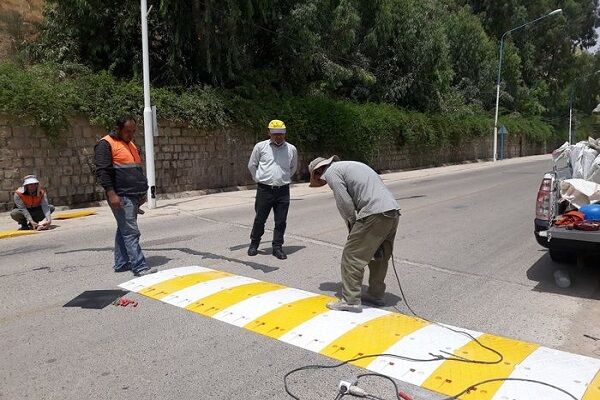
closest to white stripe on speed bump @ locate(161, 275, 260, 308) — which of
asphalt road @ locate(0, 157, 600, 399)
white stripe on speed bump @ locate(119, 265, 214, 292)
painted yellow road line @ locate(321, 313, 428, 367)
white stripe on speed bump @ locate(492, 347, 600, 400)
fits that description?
asphalt road @ locate(0, 157, 600, 399)

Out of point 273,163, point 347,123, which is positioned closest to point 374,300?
point 273,163

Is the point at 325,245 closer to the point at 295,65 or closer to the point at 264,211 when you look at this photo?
the point at 264,211

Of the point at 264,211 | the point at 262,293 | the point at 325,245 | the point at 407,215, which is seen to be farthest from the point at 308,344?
the point at 407,215

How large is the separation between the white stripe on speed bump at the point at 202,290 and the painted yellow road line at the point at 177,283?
87 millimetres

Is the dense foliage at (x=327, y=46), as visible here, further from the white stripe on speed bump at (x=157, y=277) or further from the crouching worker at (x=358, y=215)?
the crouching worker at (x=358, y=215)

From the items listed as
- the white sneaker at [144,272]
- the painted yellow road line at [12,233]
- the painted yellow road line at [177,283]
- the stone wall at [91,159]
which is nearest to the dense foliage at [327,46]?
the stone wall at [91,159]

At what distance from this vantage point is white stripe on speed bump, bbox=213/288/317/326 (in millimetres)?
4609

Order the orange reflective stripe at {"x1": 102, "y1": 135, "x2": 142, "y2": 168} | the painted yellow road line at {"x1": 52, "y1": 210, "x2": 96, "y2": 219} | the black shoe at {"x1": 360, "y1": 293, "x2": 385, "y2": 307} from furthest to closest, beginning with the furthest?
the painted yellow road line at {"x1": 52, "y1": 210, "x2": 96, "y2": 219}
the orange reflective stripe at {"x1": 102, "y1": 135, "x2": 142, "y2": 168}
the black shoe at {"x1": 360, "y1": 293, "x2": 385, "y2": 307}

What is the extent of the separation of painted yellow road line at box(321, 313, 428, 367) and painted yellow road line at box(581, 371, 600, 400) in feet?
4.36

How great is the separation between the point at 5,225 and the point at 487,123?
35.2 m

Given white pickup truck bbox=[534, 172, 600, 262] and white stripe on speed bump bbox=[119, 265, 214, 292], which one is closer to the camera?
white pickup truck bbox=[534, 172, 600, 262]

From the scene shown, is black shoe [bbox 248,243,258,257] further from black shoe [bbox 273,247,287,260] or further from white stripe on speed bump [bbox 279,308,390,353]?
white stripe on speed bump [bbox 279,308,390,353]

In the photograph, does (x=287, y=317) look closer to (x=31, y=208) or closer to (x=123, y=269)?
(x=123, y=269)

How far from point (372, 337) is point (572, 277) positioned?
136 inches
